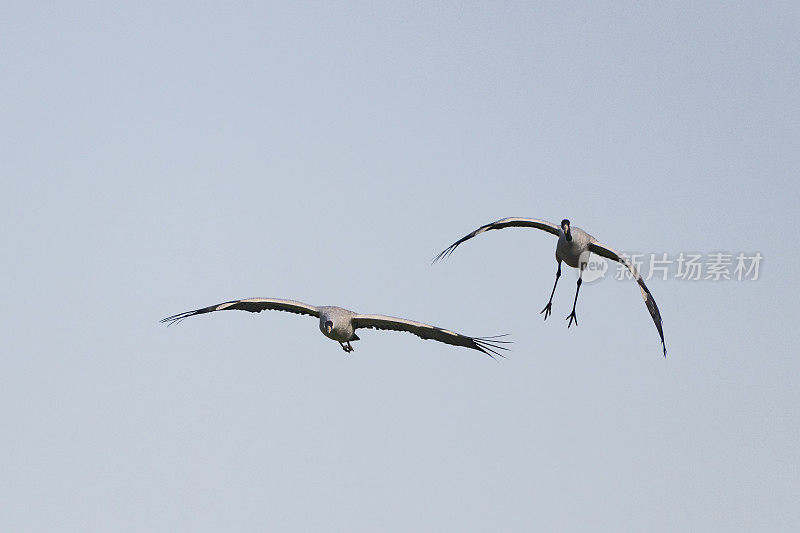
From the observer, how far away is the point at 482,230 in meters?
35.8

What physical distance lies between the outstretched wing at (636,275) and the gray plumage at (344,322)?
4146 millimetres

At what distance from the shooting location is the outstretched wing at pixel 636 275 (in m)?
35.4

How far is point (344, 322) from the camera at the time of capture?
3478 centimetres

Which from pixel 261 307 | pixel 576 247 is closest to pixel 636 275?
pixel 576 247

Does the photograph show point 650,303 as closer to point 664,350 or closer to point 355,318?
point 664,350

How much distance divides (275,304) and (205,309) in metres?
1.80

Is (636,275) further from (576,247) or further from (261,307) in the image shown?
(261,307)

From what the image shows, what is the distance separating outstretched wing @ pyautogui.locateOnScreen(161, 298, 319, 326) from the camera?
35969 millimetres

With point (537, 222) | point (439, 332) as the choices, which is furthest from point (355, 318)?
point (537, 222)

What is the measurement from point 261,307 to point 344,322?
2.72m

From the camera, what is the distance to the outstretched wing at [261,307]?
35969 millimetres

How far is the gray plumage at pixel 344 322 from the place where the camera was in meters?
34.0

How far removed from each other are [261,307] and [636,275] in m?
9.41

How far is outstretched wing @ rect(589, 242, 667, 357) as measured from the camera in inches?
1393
